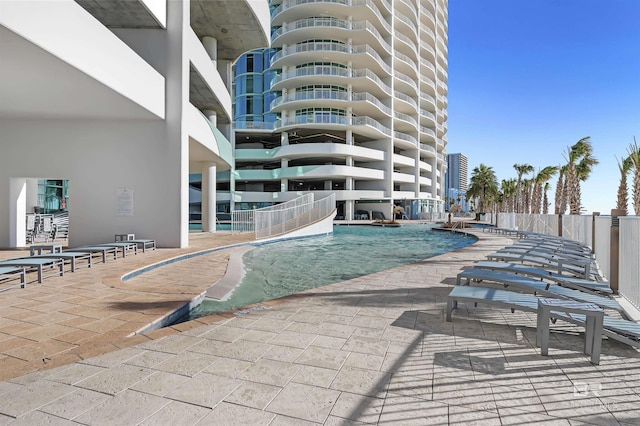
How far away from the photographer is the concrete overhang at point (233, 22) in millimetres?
14594

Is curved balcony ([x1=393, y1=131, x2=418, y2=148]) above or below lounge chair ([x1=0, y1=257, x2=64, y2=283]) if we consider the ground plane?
above

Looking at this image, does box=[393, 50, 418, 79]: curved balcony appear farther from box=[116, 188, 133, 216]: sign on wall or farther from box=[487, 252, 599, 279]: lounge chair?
box=[487, 252, 599, 279]: lounge chair

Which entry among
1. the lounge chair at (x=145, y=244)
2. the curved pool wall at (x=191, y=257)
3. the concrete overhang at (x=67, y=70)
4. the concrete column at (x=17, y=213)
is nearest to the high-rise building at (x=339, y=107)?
the curved pool wall at (x=191, y=257)

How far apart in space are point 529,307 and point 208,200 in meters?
18.2

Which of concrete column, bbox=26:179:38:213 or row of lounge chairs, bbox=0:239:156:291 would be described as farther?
concrete column, bbox=26:179:38:213

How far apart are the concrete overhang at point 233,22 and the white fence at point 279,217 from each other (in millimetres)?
8692

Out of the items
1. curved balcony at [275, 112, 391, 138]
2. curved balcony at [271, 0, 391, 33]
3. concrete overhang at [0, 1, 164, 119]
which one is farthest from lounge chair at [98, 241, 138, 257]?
Answer: curved balcony at [271, 0, 391, 33]

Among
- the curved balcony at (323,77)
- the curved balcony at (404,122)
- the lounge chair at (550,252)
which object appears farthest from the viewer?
the curved balcony at (404,122)

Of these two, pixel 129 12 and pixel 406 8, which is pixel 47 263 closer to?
pixel 129 12

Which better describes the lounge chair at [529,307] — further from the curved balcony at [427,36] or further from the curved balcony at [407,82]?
the curved balcony at [427,36]

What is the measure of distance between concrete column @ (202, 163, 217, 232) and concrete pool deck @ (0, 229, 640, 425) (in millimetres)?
14657

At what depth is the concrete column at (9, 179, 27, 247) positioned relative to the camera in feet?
36.8

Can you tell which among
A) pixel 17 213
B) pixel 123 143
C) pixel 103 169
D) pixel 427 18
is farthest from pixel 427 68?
pixel 17 213

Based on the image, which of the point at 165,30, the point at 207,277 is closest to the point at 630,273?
the point at 207,277
